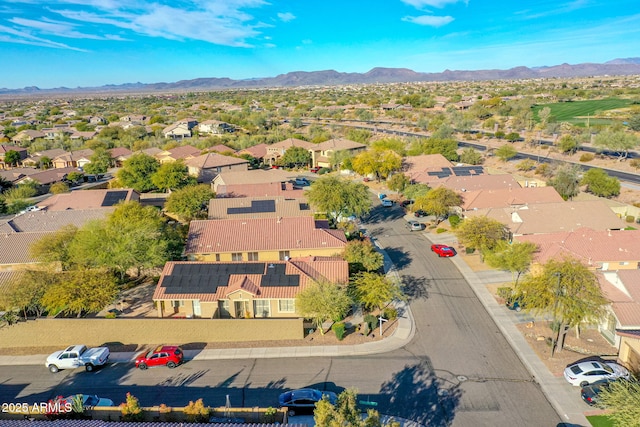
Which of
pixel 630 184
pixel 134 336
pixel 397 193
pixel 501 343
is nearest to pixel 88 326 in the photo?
pixel 134 336

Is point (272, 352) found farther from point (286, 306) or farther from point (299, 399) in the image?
point (299, 399)

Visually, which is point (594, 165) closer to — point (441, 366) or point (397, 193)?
point (397, 193)

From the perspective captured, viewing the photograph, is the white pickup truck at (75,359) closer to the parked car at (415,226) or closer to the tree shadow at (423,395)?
the tree shadow at (423,395)

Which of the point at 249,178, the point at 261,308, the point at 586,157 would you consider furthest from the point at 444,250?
the point at 586,157

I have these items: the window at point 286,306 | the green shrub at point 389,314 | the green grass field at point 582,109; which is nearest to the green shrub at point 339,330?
the window at point 286,306

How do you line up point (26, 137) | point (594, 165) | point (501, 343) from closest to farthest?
point (501, 343), point (594, 165), point (26, 137)
